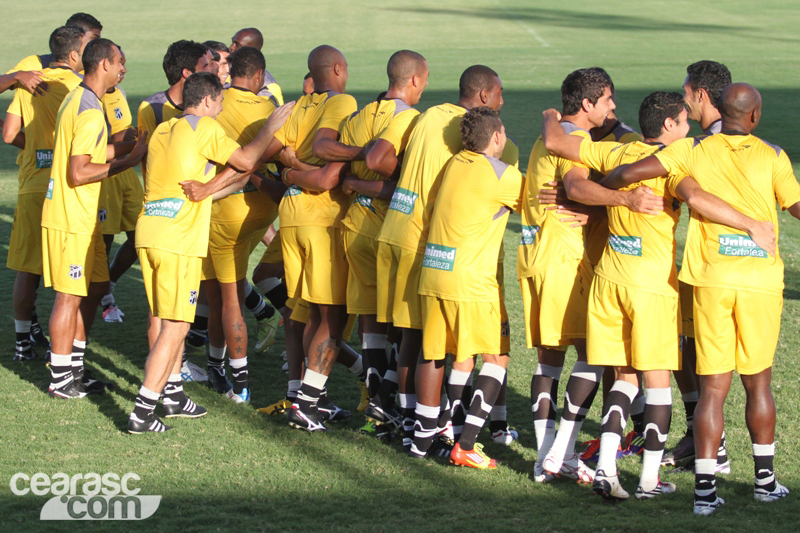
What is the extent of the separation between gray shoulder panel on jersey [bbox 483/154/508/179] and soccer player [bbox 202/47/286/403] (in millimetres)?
1898

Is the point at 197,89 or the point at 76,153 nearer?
the point at 197,89

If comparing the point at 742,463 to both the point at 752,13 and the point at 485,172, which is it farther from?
the point at 752,13

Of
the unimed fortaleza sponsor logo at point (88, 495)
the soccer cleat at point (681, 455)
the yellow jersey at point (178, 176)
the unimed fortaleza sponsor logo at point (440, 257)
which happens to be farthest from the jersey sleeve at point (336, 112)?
the soccer cleat at point (681, 455)

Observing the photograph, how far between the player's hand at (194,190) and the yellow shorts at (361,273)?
95 cm

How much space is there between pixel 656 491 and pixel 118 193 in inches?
197

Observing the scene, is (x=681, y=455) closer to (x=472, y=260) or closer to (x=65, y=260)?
(x=472, y=260)

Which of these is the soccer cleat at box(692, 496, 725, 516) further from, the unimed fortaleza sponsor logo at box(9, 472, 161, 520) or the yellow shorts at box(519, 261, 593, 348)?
the unimed fortaleza sponsor logo at box(9, 472, 161, 520)

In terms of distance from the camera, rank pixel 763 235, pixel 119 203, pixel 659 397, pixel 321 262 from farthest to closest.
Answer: pixel 119 203 < pixel 321 262 < pixel 659 397 < pixel 763 235

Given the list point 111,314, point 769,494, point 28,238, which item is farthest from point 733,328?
point 111,314

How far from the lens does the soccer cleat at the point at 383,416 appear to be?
5.99 m

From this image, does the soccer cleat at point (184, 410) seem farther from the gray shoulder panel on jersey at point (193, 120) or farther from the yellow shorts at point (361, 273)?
the gray shoulder panel on jersey at point (193, 120)

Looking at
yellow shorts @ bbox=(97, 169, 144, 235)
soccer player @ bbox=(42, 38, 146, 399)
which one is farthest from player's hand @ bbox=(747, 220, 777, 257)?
yellow shorts @ bbox=(97, 169, 144, 235)

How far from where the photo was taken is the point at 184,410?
20.5ft

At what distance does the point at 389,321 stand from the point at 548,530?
1.77 meters
